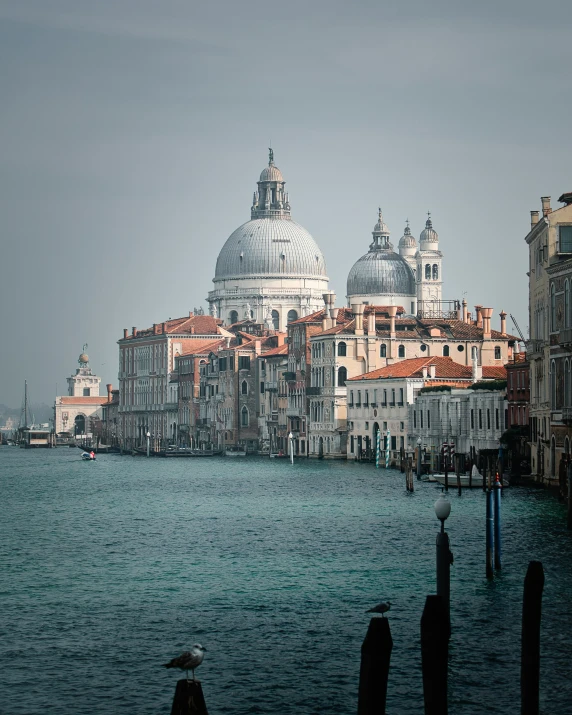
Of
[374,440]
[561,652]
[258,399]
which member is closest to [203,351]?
[258,399]

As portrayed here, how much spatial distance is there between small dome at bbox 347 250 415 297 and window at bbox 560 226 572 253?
103650mm

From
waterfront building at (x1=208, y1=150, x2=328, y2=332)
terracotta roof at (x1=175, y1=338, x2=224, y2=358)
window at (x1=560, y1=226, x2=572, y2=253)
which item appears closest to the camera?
window at (x1=560, y1=226, x2=572, y2=253)

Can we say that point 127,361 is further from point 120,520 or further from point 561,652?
point 561,652

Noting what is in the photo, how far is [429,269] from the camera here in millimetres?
161125

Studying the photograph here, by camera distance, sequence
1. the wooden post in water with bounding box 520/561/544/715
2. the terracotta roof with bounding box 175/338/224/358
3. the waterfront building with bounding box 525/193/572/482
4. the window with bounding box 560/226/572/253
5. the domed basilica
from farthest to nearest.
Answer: the domed basilica < the terracotta roof with bounding box 175/338/224/358 < the window with bounding box 560/226/572/253 < the waterfront building with bounding box 525/193/572/482 < the wooden post in water with bounding box 520/561/544/715

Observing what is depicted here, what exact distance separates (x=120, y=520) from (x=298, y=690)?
2699 centimetres

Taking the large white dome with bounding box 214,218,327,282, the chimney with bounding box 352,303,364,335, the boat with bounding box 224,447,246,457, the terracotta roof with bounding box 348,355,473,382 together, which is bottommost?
the boat with bounding box 224,447,246,457

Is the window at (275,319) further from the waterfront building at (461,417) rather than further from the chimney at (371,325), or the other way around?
the waterfront building at (461,417)

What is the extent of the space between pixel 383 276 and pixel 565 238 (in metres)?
105

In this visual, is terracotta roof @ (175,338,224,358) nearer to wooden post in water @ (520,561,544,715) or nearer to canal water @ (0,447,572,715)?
canal water @ (0,447,572,715)

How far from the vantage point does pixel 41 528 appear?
4388 cm

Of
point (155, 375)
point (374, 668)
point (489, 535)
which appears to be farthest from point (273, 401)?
point (374, 668)

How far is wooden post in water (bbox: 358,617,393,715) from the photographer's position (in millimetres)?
14961

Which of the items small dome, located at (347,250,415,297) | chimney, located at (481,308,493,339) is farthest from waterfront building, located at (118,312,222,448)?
chimney, located at (481,308,493,339)
